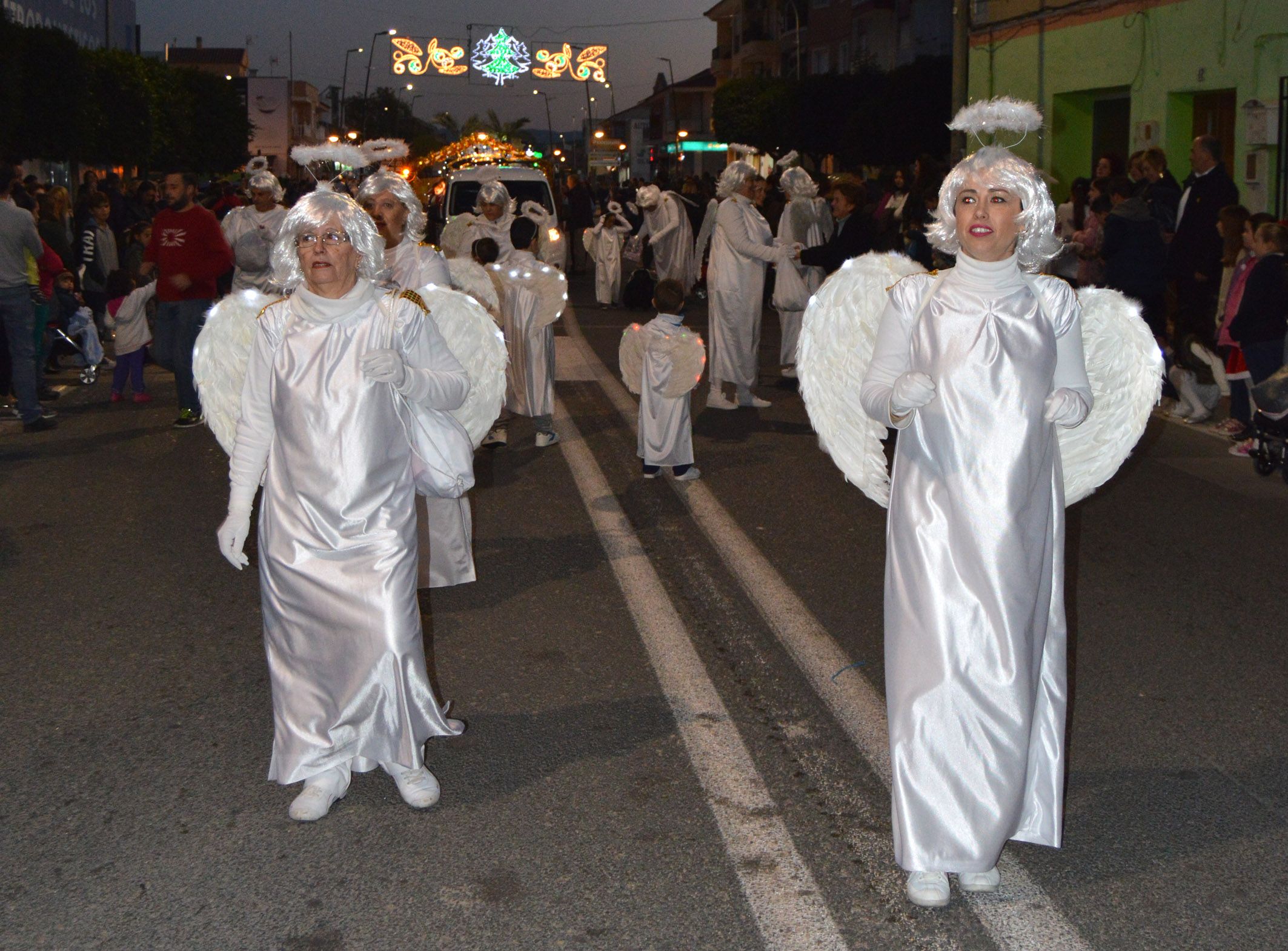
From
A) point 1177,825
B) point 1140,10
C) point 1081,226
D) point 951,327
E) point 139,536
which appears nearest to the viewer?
point 951,327

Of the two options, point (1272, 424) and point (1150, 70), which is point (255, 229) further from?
point (1150, 70)

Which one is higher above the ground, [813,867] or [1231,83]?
[1231,83]

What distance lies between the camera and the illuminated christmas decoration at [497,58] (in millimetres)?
60906

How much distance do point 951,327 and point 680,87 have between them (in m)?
105

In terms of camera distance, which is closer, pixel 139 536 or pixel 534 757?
pixel 534 757

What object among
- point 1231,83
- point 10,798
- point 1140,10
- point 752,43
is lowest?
point 10,798

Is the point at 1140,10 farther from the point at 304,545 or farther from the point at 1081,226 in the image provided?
the point at 304,545

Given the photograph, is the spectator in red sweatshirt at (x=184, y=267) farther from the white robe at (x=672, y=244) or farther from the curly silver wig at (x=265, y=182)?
the white robe at (x=672, y=244)

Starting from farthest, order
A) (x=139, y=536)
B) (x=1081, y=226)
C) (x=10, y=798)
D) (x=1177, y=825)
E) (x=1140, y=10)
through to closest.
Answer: (x=1140, y=10) < (x=1081, y=226) < (x=139, y=536) < (x=10, y=798) < (x=1177, y=825)

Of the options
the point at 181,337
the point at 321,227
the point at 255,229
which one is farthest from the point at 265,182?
the point at 321,227

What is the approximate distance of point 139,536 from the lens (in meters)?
8.20

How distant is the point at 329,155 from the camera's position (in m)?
6.02

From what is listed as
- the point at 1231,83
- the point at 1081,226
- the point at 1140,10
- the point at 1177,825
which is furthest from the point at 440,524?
the point at 1140,10

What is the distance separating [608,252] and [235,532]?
60.8 feet
